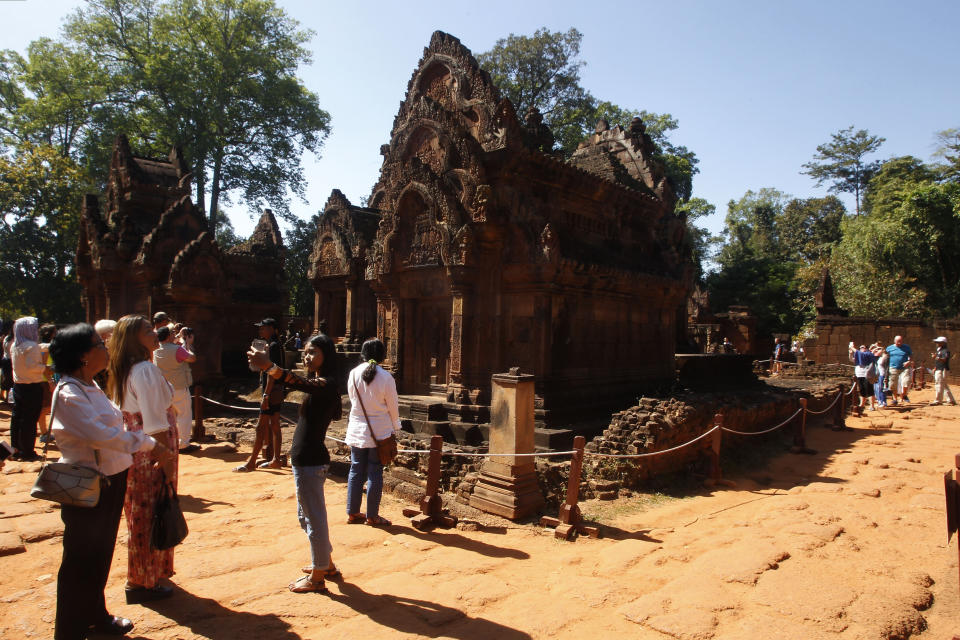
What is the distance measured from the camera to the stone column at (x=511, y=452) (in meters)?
6.00

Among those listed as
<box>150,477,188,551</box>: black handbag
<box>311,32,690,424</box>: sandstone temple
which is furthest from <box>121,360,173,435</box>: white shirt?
<box>311,32,690,424</box>: sandstone temple

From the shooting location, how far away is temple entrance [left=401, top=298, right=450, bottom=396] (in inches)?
427

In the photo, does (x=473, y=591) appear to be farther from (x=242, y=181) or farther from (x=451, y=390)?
(x=242, y=181)

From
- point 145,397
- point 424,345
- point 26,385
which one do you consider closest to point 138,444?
point 145,397

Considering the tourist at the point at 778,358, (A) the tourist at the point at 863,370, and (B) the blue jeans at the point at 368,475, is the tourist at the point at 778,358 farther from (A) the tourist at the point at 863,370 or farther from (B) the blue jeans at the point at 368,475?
(B) the blue jeans at the point at 368,475

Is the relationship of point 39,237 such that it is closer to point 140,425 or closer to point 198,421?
point 198,421

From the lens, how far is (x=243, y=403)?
42.0ft

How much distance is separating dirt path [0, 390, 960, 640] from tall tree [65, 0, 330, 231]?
82.2 ft

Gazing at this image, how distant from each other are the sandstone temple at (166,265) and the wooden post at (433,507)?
27.4ft

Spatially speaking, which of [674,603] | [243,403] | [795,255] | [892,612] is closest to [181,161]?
[243,403]

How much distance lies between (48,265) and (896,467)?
2840cm

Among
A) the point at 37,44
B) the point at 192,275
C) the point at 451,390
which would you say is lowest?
the point at 451,390

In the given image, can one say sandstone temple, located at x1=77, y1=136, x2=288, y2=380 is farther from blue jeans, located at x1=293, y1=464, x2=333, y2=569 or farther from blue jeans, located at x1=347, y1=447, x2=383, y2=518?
blue jeans, located at x1=293, y1=464, x2=333, y2=569

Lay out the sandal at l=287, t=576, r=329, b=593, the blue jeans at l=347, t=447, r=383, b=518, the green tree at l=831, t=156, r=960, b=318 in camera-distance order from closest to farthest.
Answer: the sandal at l=287, t=576, r=329, b=593 < the blue jeans at l=347, t=447, r=383, b=518 < the green tree at l=831, t=156, r=960, b=318
